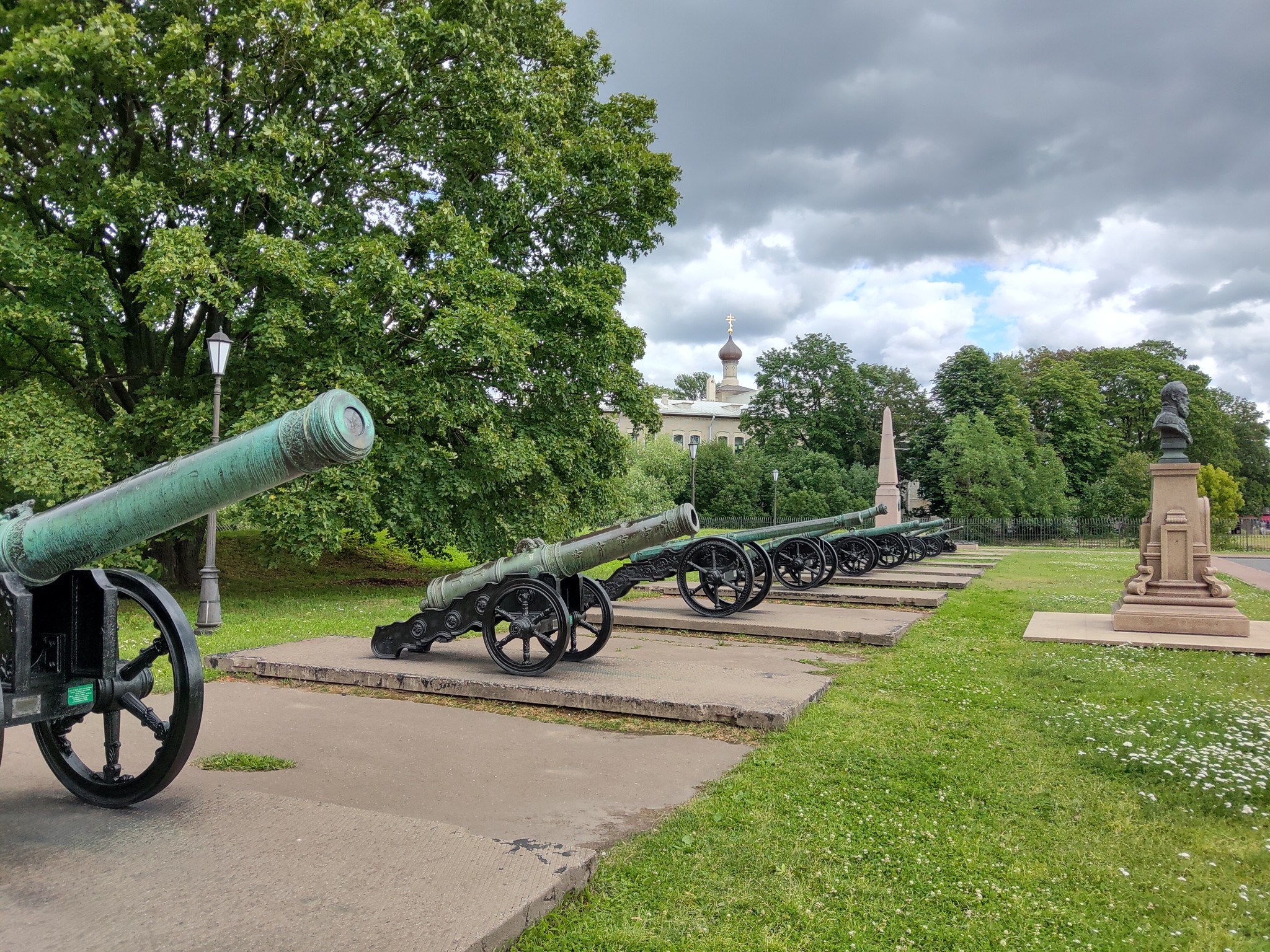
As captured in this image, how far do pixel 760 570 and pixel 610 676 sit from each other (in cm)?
491

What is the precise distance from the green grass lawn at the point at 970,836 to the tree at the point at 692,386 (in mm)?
85976

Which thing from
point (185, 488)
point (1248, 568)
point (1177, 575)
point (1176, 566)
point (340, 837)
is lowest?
point (1248, 568)

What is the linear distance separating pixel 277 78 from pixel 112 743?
11.8 meters

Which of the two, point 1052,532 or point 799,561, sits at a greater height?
point 799,561

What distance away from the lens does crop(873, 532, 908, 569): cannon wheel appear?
1922 centimetres

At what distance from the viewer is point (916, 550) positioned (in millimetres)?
21859

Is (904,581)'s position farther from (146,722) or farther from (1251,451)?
(1251,451)

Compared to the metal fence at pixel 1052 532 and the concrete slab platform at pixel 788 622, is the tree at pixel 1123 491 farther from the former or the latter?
the concrete slab platform at pixel 788 622

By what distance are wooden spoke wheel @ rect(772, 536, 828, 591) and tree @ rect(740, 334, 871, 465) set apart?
125 feet

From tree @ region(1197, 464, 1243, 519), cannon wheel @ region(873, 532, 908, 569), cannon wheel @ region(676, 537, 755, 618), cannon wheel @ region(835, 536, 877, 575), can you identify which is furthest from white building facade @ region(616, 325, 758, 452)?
cannon wheel @ region(676, 537, 755, 618)

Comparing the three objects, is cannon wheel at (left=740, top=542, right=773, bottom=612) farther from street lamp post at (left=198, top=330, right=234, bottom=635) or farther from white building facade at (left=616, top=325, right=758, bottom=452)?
white building facade at (left=616, top=325, right=758, bottom=452)

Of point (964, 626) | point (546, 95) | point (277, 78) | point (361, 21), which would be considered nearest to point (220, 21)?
point (277, 78)

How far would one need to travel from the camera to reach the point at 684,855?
365 centimetres

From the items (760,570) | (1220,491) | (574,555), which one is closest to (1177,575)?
(760,570)
